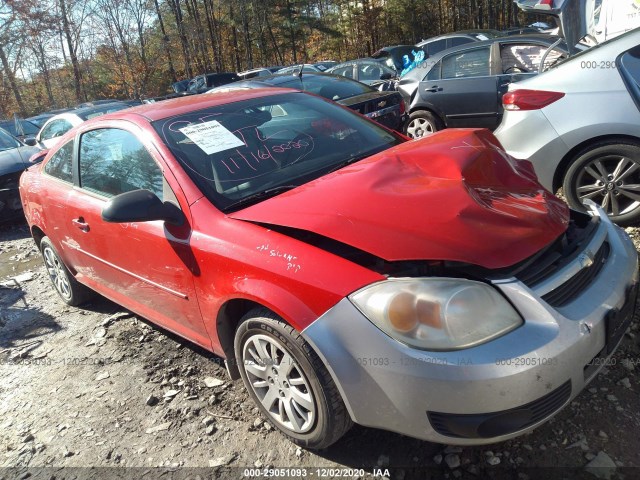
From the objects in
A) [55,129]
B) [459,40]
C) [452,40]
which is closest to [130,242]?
[55,129]

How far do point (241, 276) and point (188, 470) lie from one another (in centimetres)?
95

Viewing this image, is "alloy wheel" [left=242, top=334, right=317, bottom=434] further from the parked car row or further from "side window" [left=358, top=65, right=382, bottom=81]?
"side window" [left=358, top=65, right=382, bottom=81]

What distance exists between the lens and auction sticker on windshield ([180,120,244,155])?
106 inches

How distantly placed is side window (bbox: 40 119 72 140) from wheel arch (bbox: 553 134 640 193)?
28.3ft

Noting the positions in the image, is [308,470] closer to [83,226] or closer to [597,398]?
[597,398]

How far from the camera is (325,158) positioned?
112 inches

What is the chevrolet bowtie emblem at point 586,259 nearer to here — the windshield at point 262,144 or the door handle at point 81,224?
the windshield at point 262,144

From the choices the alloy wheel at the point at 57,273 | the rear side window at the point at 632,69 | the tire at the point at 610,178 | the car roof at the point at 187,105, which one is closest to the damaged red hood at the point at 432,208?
the car roof at the point at 187,105

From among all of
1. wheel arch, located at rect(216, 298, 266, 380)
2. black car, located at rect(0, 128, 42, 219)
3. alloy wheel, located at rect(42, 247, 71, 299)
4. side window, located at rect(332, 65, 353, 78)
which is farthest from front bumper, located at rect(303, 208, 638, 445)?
side window, located at rect(332, 65, 353, 78)

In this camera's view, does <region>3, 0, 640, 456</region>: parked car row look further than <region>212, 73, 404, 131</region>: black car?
No

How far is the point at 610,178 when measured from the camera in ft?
12.1

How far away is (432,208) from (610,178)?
2355mm

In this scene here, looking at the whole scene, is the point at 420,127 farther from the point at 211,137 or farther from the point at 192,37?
the point at 192,37

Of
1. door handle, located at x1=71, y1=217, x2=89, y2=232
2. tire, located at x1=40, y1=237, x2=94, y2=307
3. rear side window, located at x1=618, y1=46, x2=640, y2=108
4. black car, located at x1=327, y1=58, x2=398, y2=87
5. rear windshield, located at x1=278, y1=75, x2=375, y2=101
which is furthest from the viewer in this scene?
black car, located at x1=327, y1=58, x2=398, y2=87
